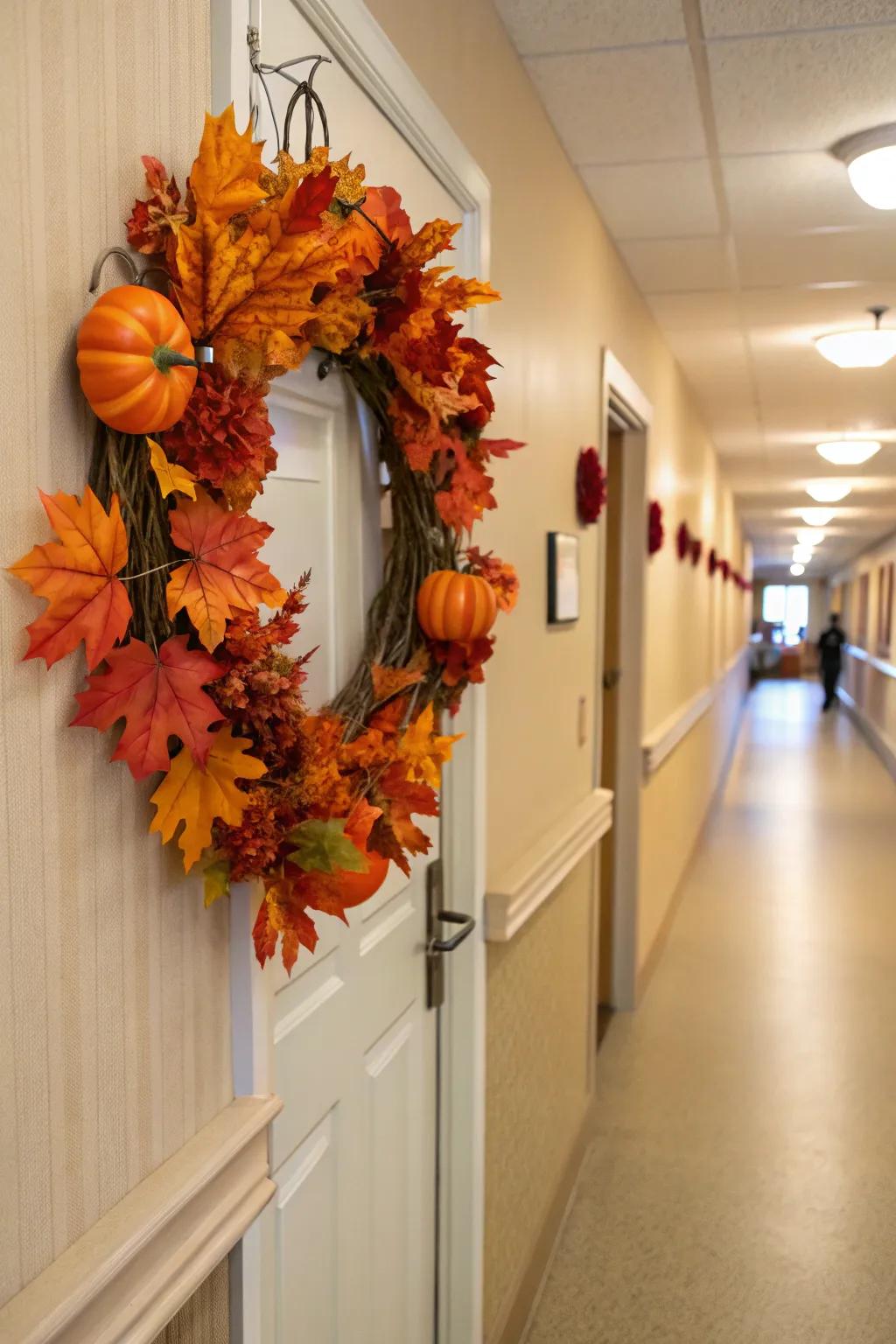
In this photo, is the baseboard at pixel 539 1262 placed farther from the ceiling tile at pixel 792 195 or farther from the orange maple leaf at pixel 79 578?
the ceiling tile at pixel 792 195

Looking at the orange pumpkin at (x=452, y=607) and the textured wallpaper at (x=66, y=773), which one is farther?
the orange pumpkin at (x=452, y=607)

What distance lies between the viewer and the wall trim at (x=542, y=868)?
220 cm

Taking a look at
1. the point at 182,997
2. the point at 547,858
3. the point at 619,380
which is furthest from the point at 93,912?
the point at 619,380

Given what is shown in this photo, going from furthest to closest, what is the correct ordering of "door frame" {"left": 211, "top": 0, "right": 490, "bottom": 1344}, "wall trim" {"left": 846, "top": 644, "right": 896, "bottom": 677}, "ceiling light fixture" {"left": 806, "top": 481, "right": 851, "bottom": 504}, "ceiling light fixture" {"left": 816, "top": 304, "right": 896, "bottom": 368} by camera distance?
"wall trim" {"left": 846, "top": 644, "right": 896, "bottom": 677} < "ceiling light fixture" {"left": 806, "top": 481, "right": 851, "bottom": 504} < "ceiling light fixture" {"left": 816, "top": 304, "right": 896, "bottom": 368} < "door frame" {"left": 211, "top": 0, "right": 490, "bottom": 1344}

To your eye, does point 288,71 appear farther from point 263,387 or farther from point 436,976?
point 436,976

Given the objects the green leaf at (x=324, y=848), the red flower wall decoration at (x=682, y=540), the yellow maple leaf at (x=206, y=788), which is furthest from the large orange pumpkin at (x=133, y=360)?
the red flower wall decoration at (x=682, y=540)

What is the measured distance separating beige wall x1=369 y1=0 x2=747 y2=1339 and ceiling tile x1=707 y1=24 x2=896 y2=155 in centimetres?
41

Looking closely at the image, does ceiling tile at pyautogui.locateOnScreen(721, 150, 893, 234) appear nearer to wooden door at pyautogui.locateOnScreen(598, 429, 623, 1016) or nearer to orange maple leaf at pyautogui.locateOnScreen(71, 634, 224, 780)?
wooden door at pyautogui.locateOnScreen(598, 429, 623, 1016)

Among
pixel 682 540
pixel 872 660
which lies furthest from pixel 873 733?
pixel 682 540

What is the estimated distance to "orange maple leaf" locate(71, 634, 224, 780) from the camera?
90 centimetres

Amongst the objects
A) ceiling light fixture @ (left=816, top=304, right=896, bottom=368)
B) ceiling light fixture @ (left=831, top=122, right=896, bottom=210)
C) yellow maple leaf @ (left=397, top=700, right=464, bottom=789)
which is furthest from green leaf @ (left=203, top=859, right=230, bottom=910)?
ceiling light fixture @ (left=816, top=304, right=896, bottom=368)

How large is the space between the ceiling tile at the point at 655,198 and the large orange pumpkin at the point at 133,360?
233cm

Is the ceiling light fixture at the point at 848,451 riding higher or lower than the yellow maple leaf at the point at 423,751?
higher

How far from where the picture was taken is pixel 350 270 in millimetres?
1222
